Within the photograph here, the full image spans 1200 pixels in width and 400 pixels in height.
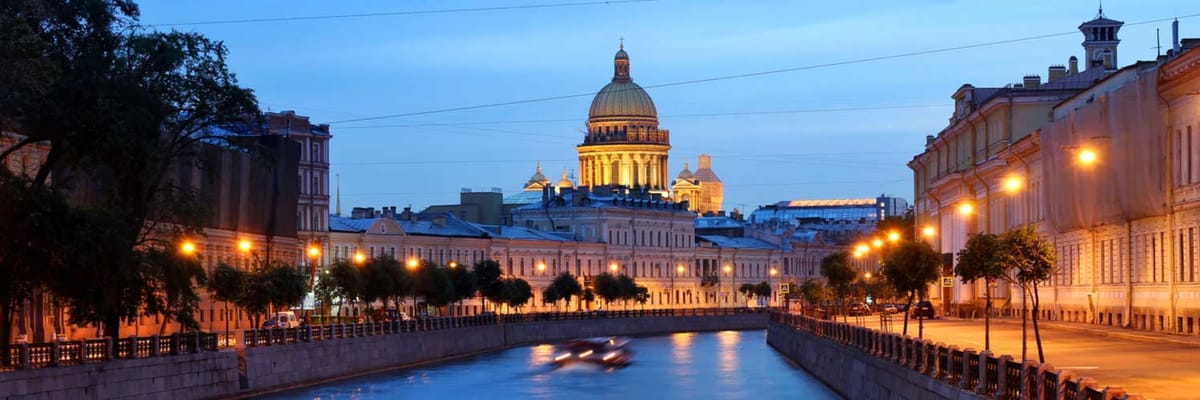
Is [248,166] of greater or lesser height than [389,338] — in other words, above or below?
above

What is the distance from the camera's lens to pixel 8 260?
1687 inches

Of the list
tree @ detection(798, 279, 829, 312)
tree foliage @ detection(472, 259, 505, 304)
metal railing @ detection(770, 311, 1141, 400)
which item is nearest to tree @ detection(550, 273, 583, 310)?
→ tree @ detection(798, 279, 829, 312)

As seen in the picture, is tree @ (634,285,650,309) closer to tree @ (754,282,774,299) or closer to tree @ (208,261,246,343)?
tree @ (754,282,774,299)

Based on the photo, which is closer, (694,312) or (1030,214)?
(1030,214)

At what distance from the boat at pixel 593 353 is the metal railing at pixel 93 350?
114 ft

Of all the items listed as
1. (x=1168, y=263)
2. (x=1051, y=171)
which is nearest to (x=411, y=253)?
(x=1051, y=171)

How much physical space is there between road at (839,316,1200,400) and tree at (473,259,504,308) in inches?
2482

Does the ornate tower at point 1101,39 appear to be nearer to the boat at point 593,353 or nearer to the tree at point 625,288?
the boat at point 593,353

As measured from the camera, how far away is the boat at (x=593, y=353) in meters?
87.1

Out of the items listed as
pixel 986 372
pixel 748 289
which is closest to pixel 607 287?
pixel 748 289

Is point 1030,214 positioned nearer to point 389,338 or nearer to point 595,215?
point 389,338

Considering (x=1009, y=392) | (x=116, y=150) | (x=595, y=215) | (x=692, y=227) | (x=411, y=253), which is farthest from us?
(x=692, y=227)

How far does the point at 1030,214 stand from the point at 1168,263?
25.3 m

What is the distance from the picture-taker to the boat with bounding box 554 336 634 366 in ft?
286
